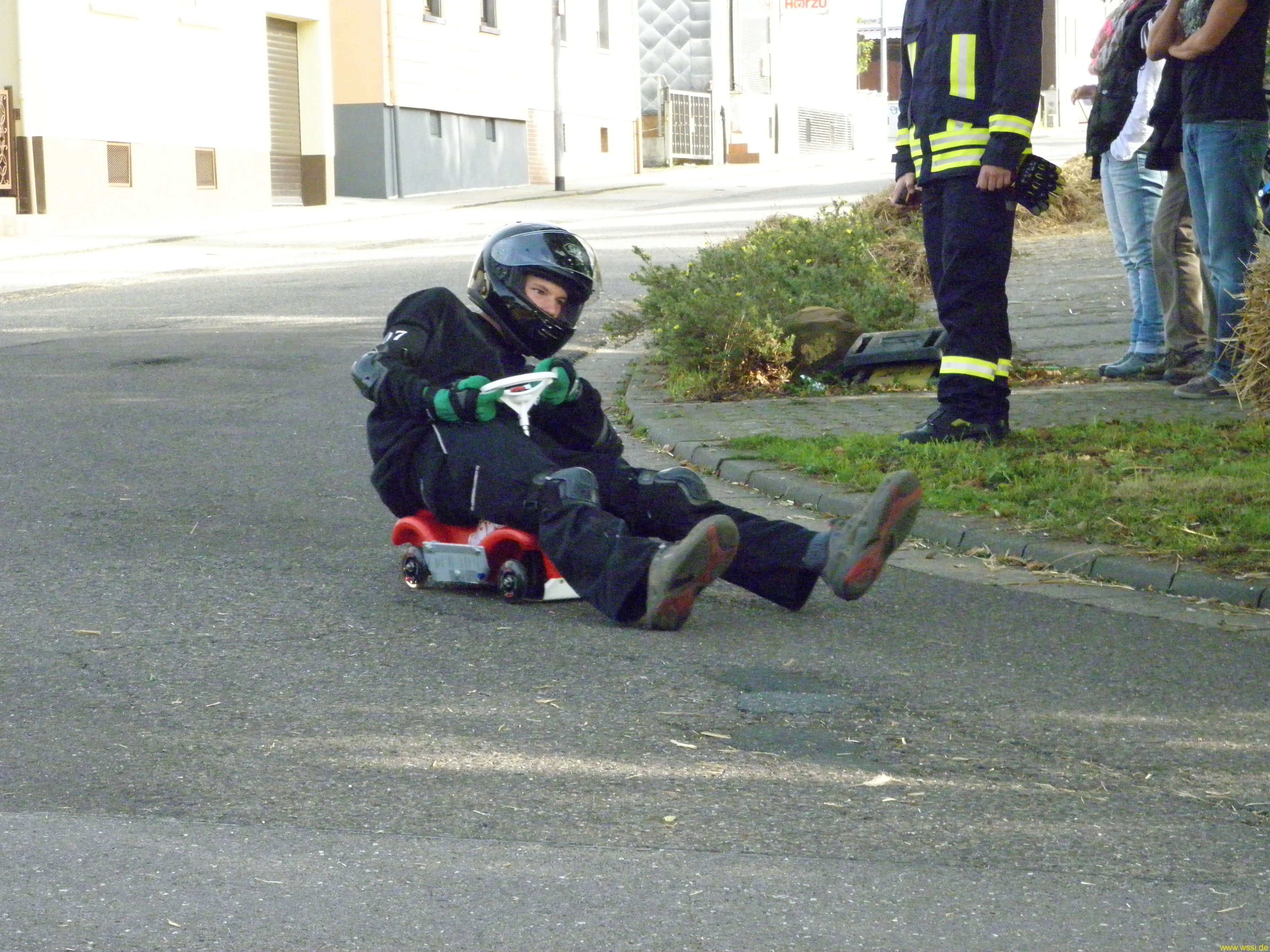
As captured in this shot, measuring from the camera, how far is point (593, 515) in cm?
479

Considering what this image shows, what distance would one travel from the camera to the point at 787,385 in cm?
911

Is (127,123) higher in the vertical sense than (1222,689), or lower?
higher

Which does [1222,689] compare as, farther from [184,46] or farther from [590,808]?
[184,46]

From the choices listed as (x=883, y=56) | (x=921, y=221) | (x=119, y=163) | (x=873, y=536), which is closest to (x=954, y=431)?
(x=873, y=536)

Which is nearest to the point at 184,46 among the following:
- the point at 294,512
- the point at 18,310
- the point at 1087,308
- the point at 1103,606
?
the point at 18,310

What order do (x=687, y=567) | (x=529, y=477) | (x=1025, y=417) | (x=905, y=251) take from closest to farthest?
1. (x=687, y=567)
2. (x=529, y=477)
3. (x=1025, y=417)
4. (x=905, y=251)

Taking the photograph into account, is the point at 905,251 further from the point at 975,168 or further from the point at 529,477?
the point at 529,477

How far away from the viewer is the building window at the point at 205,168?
1096 inches

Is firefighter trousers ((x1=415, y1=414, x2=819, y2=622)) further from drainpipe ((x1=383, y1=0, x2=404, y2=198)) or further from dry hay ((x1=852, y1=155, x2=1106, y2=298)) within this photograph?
drainpipe ((x1=383, y1=0, x2=404, y2=198))

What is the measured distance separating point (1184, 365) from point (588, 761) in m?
5.47

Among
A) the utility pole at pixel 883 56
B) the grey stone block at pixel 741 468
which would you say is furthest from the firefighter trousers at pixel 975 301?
the utility pole at pixel 883 56

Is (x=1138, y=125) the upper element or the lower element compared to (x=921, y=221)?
upper

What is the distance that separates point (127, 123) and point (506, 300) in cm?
2206

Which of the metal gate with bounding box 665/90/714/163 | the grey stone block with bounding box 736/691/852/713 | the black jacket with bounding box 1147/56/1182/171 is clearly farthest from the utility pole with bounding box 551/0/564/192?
the grey stone block with bounding box 736/691/852/713
